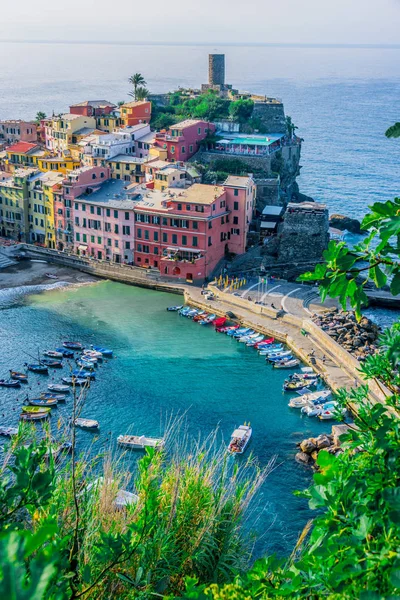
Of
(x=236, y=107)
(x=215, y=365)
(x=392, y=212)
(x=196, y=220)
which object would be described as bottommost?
(x=215, y=365)

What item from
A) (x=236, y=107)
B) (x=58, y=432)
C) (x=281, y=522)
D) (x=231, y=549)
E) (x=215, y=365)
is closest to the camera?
(x=231, y=549)

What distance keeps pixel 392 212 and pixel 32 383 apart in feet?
91.9

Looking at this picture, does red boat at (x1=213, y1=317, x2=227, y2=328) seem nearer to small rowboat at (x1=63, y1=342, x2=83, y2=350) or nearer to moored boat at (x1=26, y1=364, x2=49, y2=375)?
small rowboat at (x1=63, y1=342, x2=83, y2=350)

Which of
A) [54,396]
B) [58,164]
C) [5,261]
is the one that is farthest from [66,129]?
[54,396]

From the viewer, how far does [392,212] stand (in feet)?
17.7

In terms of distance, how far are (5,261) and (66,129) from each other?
621 inches

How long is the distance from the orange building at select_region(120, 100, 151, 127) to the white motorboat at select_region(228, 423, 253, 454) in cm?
3871

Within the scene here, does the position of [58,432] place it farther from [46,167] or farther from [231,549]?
[46,167]

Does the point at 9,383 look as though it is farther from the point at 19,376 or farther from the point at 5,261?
the point at 5,261

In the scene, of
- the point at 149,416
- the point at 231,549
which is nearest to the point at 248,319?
the point at 149,416

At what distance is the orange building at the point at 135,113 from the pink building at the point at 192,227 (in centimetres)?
1473

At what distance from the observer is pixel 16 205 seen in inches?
2090

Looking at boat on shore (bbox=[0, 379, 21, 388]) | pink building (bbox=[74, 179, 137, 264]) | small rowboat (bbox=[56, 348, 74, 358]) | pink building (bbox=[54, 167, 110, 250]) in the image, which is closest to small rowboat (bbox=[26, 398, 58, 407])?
boat on shore (bbox=[0, 379, 21, 388])

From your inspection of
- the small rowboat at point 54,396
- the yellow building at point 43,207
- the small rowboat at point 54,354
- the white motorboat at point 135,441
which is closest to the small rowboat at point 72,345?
the small rowboat at point 54,354
